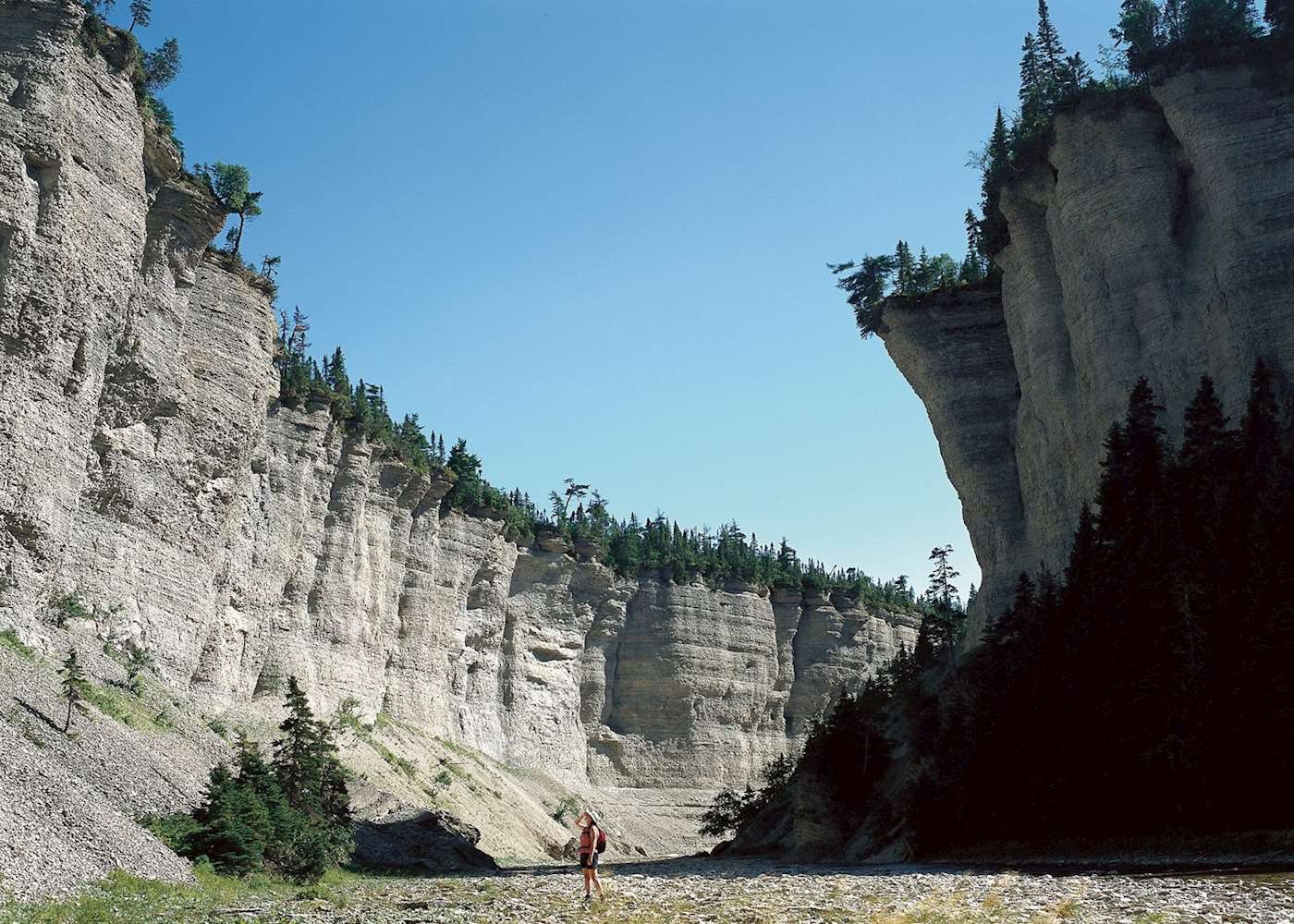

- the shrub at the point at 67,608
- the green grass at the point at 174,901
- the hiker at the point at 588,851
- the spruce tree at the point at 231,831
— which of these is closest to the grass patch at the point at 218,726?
the shrub at the point at 67,608

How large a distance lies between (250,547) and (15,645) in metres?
24.7

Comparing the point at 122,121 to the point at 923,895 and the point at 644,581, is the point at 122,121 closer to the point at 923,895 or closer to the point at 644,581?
the point at 923,895

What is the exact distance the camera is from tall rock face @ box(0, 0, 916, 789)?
42344mm

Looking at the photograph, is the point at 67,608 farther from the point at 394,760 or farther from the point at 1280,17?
the point at 1280,17

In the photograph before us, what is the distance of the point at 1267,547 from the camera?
3195 cm

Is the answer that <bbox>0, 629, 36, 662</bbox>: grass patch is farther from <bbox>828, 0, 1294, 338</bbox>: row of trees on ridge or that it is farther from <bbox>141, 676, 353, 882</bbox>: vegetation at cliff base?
<bbox>828, 0, 1294, 338</bbox>: row of trees on ridge

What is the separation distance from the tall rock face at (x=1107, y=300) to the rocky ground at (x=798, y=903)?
22319mm

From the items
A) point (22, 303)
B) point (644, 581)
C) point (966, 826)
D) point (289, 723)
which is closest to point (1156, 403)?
point (966, 826)

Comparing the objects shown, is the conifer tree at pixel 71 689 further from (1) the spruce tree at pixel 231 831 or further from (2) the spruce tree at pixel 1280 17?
(2) the spruce tree at pixel 1280 17

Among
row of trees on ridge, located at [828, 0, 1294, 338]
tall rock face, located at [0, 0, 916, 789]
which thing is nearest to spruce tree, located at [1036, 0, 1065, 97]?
row of trees on ridge, located at [828, 0, 1294, 338]

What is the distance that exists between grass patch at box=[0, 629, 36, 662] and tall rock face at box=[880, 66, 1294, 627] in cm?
3553

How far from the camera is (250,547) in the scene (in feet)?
202

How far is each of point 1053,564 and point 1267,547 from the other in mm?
18021

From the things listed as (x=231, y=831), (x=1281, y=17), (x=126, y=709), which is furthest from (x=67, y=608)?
(x=1281, y=17)
